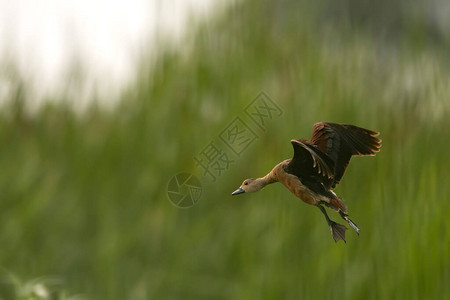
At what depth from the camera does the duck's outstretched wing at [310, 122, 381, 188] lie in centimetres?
50

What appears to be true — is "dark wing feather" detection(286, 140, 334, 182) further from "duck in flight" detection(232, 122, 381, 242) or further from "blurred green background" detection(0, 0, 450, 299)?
"blurred green background" detection(0, 0, 450, 299)

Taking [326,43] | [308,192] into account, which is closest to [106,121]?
[326,43]

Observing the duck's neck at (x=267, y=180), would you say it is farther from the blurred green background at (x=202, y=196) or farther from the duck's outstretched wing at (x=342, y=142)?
the blurred green background at (x=202, y=196)

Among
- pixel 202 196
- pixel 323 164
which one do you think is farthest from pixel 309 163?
pixel 202 196

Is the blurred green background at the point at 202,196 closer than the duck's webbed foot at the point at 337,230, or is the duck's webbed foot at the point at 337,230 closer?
the duck's webbed foot at the point at 337,230

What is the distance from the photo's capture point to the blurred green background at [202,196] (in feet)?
3.88

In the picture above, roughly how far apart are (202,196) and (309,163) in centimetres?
158

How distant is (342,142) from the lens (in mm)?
507

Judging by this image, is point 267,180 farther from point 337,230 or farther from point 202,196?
point 202,196

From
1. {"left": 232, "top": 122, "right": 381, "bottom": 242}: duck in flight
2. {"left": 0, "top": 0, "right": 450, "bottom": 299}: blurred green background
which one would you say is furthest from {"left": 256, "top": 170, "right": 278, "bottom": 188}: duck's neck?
{"left": 0, "top": 0, "right": 450, "bottom": 299}: blurred green background

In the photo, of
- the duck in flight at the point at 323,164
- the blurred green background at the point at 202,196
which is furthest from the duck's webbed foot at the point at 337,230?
the blurred green background at the point at 202,196

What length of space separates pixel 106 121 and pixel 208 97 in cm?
70

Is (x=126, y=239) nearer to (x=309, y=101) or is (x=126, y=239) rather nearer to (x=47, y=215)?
(x=47, y=215)

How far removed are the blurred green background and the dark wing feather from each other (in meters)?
0.44
